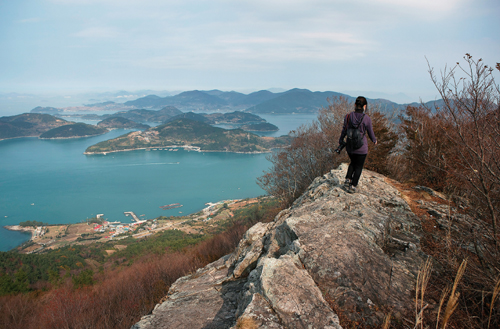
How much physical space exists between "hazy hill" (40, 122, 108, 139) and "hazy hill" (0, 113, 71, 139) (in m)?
14.3

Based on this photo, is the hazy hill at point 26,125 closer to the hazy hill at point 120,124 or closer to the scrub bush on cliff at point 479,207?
the hazy hill at point 120,124

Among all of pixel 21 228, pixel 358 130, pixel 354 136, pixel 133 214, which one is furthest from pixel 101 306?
pixel 21 228

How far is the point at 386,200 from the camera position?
561cm

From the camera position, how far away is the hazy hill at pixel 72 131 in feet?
463

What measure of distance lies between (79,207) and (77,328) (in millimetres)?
60604

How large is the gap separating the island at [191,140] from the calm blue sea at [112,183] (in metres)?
7.25

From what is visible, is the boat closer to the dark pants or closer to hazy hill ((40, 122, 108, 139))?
the dark pants

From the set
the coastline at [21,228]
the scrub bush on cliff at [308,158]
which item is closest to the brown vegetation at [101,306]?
the scrub bush on cliff at [308,158]

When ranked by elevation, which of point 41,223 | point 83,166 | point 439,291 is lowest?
point 41,223

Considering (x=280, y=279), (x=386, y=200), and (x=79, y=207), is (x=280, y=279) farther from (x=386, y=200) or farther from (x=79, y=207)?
(x=79, y=207)

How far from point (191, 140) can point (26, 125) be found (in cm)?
10813

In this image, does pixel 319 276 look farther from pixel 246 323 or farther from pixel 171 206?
pixel 171 206

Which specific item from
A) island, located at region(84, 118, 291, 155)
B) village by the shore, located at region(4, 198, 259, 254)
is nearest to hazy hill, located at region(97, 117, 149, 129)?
island, located at region(84, 118, 291, 155)

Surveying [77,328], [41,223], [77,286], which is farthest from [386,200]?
[41,223]
